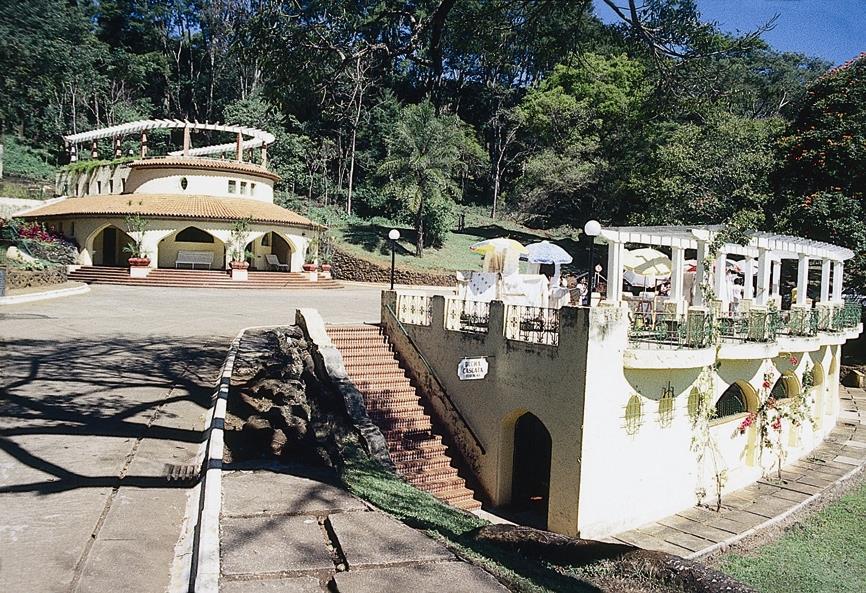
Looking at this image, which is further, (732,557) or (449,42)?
(732,557)

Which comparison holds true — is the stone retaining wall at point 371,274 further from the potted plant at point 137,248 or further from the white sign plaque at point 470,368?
the white sign plaque at point 470,368

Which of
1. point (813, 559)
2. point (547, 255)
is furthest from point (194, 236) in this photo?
point (813, 559)

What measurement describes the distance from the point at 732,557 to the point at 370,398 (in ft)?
24.1

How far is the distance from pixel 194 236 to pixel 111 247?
15.9ft

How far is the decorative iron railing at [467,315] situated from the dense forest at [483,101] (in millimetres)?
4793

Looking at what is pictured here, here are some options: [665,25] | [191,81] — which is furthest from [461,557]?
[191,81]

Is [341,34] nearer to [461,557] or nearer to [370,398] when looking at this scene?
[461,557]

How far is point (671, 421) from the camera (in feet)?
41.9

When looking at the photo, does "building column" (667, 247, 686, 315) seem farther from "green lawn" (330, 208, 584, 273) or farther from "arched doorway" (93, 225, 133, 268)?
"arched doorway" (93, 225, 133, 268)

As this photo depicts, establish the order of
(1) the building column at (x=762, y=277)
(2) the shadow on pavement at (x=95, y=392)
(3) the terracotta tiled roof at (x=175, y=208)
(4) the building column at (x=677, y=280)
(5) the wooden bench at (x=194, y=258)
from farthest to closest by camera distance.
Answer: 1. (5) the wooden bench at (x=194, y=258)
2. (3) the terracotta tiled roof at (x=175, y=208)
3. (1) the building column at (x=762, y=277)
4. (4) the building column at (x=677, y=280)
5. (2) the shadow on pavement at (x=95, y=392)

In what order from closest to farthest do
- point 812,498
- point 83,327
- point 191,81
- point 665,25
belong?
point 665,25
point 812,498
point 83,327
point 191,81

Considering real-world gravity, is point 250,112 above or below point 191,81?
below

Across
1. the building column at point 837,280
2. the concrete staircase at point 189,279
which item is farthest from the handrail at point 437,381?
the concrete staircase at point 189,279

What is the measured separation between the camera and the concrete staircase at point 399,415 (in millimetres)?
13094
